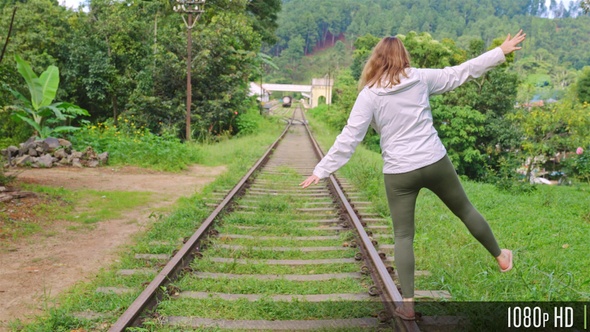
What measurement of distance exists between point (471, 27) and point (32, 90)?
154 m

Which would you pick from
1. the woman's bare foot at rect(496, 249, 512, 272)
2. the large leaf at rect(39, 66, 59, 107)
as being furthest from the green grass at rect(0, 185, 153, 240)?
the large leaf at rect(39, 66, 59, 107)

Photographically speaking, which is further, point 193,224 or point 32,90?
point 32,90

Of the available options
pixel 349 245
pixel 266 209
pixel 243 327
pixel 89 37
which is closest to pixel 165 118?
pixel 89 37

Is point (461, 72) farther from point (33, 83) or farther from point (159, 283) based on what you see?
point (33, 83)

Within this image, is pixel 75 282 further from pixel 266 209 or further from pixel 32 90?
pixel 32 90

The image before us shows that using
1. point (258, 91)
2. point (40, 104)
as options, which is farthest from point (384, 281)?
point (258, 91)

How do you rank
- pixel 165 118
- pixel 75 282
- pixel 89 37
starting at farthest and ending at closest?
pixel 89 37, pixel 165 118, pixel 75 282

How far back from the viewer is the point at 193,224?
222 inches

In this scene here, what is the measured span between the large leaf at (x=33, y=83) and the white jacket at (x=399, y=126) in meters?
10.3

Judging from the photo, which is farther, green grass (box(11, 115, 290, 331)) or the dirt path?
the dirt path

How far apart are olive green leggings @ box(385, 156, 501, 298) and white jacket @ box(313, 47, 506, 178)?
0.20ft

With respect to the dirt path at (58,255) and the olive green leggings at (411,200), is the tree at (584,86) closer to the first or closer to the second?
the dirt path at (58,255)

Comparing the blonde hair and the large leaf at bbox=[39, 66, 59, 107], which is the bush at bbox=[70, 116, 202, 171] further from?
the blonde hair

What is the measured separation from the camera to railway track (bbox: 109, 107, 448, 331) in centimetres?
323
